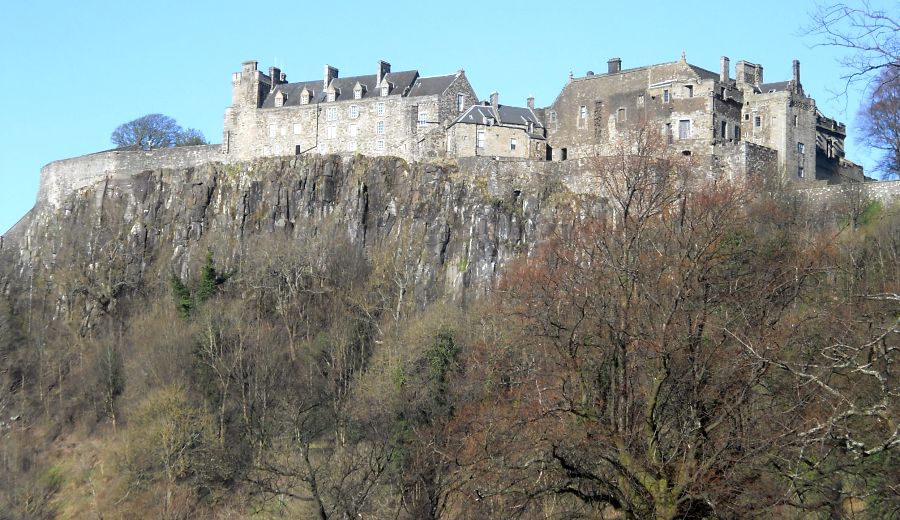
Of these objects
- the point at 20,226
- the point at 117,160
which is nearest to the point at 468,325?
the point at 117,160

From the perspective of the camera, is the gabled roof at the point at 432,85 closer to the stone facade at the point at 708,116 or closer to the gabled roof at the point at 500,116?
the gabled roof at the point at 500,116

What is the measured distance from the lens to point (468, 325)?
3800 centimetres

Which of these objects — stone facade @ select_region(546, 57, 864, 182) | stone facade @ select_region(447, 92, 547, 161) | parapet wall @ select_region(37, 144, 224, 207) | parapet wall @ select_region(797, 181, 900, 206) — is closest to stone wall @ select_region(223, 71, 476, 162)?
stone facade @ select_region(447, 92, 547, 161)

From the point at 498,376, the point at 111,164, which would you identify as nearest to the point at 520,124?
the point at 111,164

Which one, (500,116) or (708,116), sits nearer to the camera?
(708,116)

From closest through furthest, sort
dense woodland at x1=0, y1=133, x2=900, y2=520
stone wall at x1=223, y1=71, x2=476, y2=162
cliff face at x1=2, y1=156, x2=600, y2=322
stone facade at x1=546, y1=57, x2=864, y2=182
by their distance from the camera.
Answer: dense woodland at x1=0, y1=133, x2=900, y2=520
stone facade at x1=546, y1=57, x2=864, y2=182
cliff face at x1=2, y1=156, x2=600, y2=322
stone wall at x1=223, y1=71, x2=476, y2=162

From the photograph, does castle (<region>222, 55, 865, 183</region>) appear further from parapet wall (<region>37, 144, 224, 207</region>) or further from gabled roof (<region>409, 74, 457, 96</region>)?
parapet wall (<region>37, 144, 224, 207</region>)

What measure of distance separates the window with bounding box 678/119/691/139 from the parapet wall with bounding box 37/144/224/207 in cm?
2033

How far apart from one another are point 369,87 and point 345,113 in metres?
1.65

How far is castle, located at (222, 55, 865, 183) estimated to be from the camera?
151 feet

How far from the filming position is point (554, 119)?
164ft

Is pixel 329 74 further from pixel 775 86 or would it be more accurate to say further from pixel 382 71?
pixel 775 86

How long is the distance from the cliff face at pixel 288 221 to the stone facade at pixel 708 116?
2.93 m

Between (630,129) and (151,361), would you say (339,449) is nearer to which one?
(151,361)
